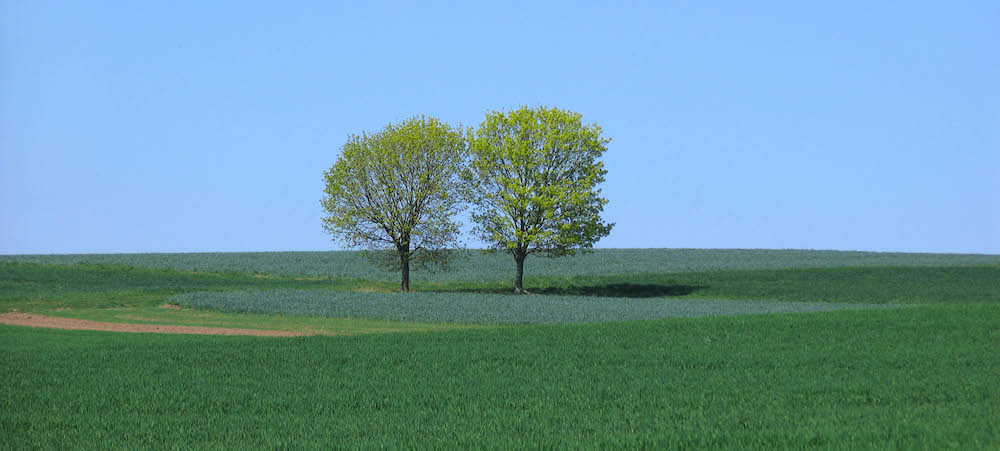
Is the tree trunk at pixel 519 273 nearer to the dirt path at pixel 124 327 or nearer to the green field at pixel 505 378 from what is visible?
the green field at pixel 505 378

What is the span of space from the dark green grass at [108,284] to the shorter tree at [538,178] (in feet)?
35.9

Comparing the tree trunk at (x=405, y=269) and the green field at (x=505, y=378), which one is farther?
the tree trunk at (x=405, y=269)

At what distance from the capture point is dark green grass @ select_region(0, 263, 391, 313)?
4969 cm

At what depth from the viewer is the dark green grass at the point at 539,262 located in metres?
74.8

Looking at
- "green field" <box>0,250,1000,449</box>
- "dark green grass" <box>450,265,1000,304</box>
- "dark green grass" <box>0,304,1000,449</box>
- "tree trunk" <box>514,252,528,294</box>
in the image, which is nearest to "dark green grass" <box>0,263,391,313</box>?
"green field" <box>0,250,1000,449</box>

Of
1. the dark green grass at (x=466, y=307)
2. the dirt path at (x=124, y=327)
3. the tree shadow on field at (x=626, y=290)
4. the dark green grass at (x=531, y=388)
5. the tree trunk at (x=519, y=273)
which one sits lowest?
the dark green grass at (x=531, y=388)

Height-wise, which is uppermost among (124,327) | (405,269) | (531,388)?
(405,269)

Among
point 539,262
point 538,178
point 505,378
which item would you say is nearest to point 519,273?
point 538,178

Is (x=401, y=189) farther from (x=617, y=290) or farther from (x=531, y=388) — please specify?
(x=531, y=388)

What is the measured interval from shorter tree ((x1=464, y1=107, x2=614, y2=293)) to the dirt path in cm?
2321

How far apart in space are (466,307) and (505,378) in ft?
74.7

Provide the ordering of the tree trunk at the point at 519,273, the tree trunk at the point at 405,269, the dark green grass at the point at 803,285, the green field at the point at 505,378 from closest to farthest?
the green field at the point at 505,378 < the dark green grass at the point at 803,285 < the tree trunk at the point at 519,273 < the tree trunk at the point at 405,269

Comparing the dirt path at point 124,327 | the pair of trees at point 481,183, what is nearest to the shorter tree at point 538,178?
the pair of trees at point 481,183

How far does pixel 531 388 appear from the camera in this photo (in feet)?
62.7
